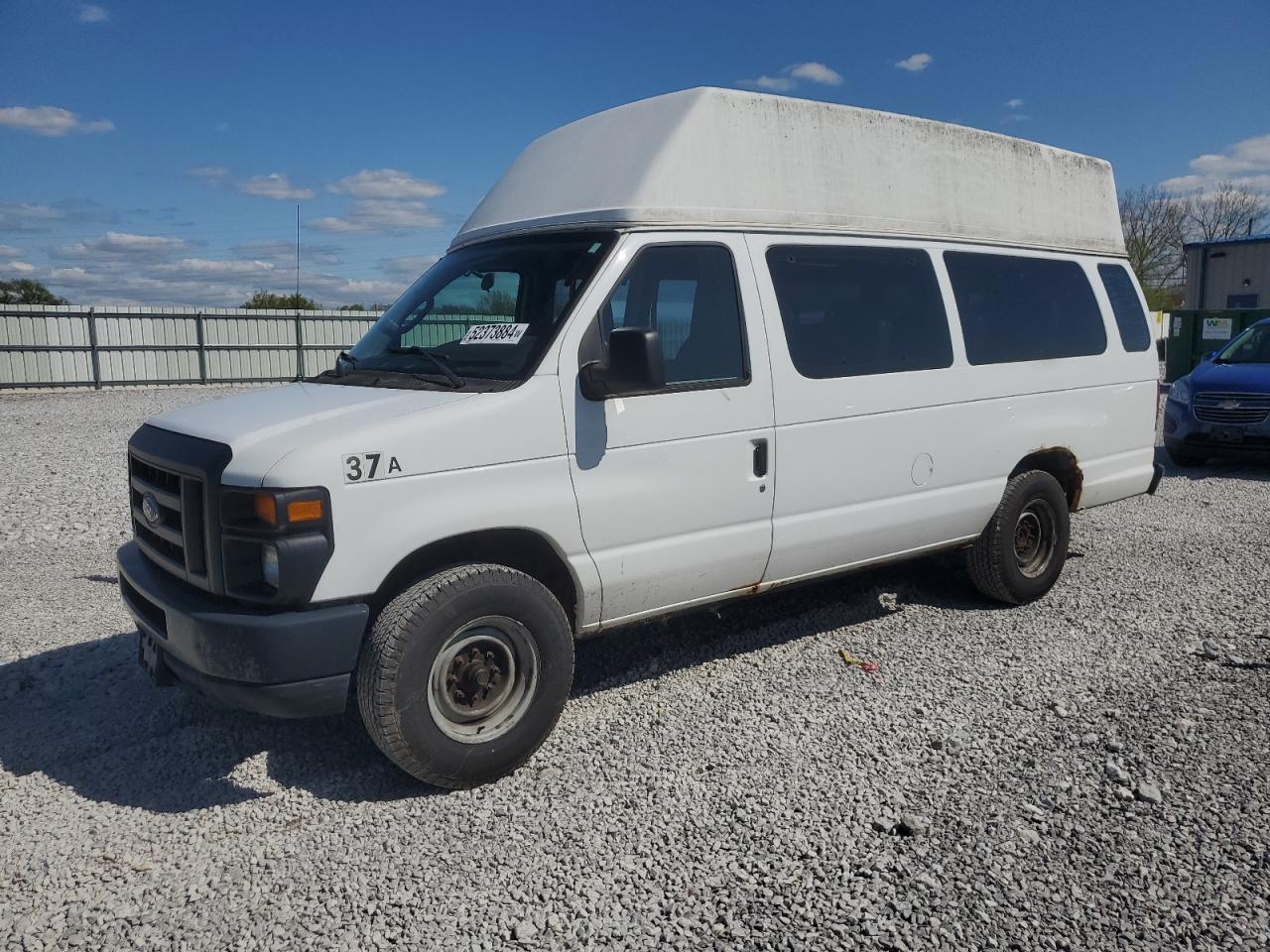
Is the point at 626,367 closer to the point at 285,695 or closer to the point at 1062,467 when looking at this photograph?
the point at 285,695

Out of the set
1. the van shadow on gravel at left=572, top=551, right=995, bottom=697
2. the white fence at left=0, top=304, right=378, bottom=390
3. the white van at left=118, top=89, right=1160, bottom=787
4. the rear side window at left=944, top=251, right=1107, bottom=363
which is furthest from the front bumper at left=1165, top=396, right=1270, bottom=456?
the white fence at left=0, top=304, right=378, bottom=390

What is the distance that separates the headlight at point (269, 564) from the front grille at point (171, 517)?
0.28m

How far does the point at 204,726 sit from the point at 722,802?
233 cm

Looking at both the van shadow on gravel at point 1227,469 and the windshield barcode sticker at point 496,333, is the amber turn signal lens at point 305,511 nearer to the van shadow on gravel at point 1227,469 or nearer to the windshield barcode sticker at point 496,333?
the windshield barcode sticker at point 496,333

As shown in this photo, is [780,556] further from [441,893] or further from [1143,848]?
[441,893]

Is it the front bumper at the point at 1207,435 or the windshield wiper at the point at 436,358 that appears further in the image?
the front bumper at the point at 1207,435

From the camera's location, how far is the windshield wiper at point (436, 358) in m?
3.95

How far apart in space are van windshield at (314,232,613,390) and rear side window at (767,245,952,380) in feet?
3.41

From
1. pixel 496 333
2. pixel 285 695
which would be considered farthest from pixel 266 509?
pixel 496 333

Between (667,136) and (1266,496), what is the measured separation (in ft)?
27.6

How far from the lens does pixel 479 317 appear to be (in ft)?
14.5

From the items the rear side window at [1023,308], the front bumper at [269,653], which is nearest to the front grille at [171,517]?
the front bumper at [269,653]

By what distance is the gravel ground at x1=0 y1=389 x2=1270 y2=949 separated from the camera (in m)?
3.00

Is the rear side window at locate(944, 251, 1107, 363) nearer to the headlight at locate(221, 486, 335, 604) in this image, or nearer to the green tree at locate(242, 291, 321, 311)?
the headlight at locate(221, 486, 335, 604)
